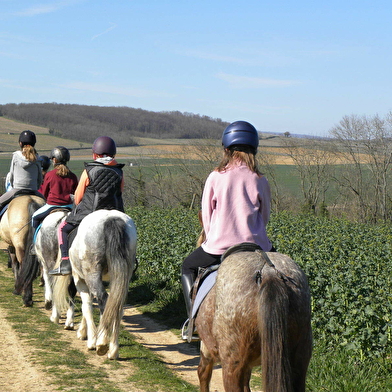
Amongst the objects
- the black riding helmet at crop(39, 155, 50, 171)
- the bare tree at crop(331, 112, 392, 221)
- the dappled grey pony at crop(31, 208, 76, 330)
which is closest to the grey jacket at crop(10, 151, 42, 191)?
the dappled grey pony at crop(31, 208, 76, 330)

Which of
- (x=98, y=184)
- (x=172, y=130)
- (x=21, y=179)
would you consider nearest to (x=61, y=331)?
(x=98, y=184)

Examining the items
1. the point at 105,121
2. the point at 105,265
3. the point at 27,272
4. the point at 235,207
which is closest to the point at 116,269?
the point at 105,265

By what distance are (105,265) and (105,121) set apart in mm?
108272

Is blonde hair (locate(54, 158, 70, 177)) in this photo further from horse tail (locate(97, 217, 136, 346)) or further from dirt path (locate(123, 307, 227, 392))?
dirt path (locate(123, 307, 227, 392))

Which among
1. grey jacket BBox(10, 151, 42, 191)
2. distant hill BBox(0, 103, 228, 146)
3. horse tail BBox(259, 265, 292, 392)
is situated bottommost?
horse tail BBox(259, 265, 292, 392)

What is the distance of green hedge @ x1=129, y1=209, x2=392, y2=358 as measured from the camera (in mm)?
6418

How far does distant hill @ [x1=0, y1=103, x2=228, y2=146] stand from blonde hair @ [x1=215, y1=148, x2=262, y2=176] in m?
94.3

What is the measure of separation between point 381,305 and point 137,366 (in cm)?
315

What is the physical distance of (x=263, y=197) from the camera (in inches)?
171

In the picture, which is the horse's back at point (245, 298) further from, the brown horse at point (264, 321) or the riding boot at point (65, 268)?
the riding boot at point (65, 268)

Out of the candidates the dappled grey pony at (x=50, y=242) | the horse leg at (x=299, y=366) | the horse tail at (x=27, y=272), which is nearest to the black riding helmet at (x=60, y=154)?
the dappled grey pony at (x=50, y=242)

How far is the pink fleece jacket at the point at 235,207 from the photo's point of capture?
422 cm

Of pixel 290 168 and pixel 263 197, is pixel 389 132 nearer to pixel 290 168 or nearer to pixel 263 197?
pixel 290 168

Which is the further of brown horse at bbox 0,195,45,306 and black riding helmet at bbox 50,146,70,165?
brown horse at bbox 0,195,45,306
